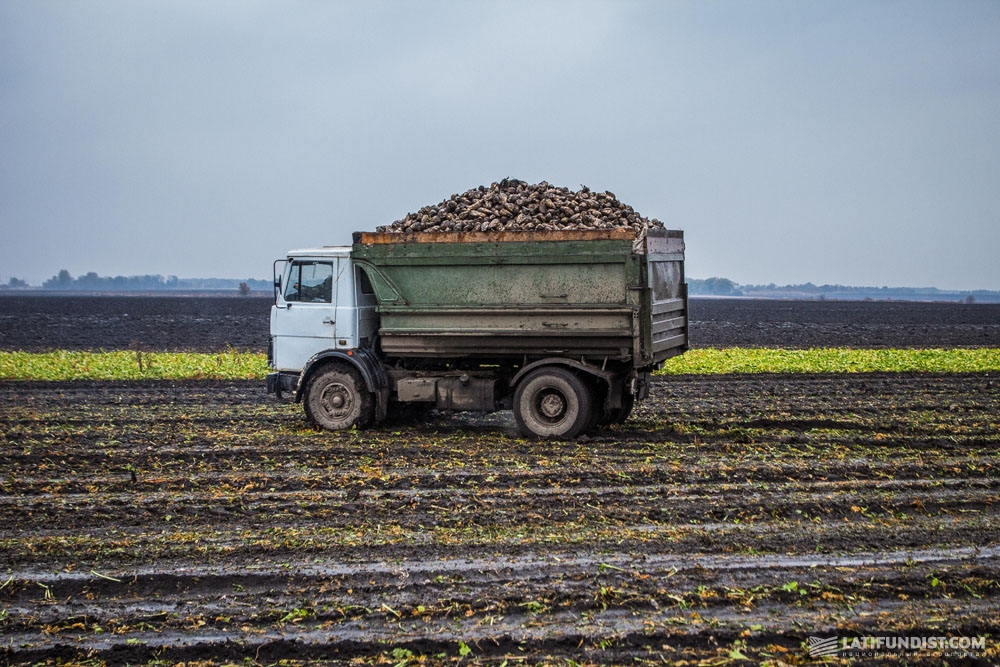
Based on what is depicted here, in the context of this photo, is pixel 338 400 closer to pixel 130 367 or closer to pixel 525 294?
pixel 525 294

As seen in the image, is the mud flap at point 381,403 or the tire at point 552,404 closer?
the tire at point 552,404

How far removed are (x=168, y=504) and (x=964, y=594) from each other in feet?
23.7

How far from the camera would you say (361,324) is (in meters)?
14.2

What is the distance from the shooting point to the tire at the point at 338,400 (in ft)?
46.4

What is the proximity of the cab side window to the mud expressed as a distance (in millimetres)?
2026

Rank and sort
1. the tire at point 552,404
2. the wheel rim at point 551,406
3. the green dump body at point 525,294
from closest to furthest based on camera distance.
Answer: the green dump body at point 525,294, the tire at point 552,404, the wheel rim at point 551,406

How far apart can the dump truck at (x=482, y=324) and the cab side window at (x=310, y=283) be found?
18 millimetres

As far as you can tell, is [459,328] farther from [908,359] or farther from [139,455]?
[908,359]

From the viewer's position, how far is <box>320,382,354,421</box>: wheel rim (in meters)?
14.2

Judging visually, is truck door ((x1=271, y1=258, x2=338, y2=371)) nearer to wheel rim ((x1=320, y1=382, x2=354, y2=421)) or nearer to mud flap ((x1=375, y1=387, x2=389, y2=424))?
wheel rim ((x1=320, y1=382, x2=354, y2=421))

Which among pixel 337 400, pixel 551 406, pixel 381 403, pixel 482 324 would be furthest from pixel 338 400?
pixel 551 406

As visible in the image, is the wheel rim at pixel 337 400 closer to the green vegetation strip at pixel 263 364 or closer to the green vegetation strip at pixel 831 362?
the green vegetation strip at pixel 263 364

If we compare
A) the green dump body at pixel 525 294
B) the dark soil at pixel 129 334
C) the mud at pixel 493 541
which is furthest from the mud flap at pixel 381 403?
the dark soil at pixel 129 334

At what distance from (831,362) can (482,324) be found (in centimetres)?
1446
